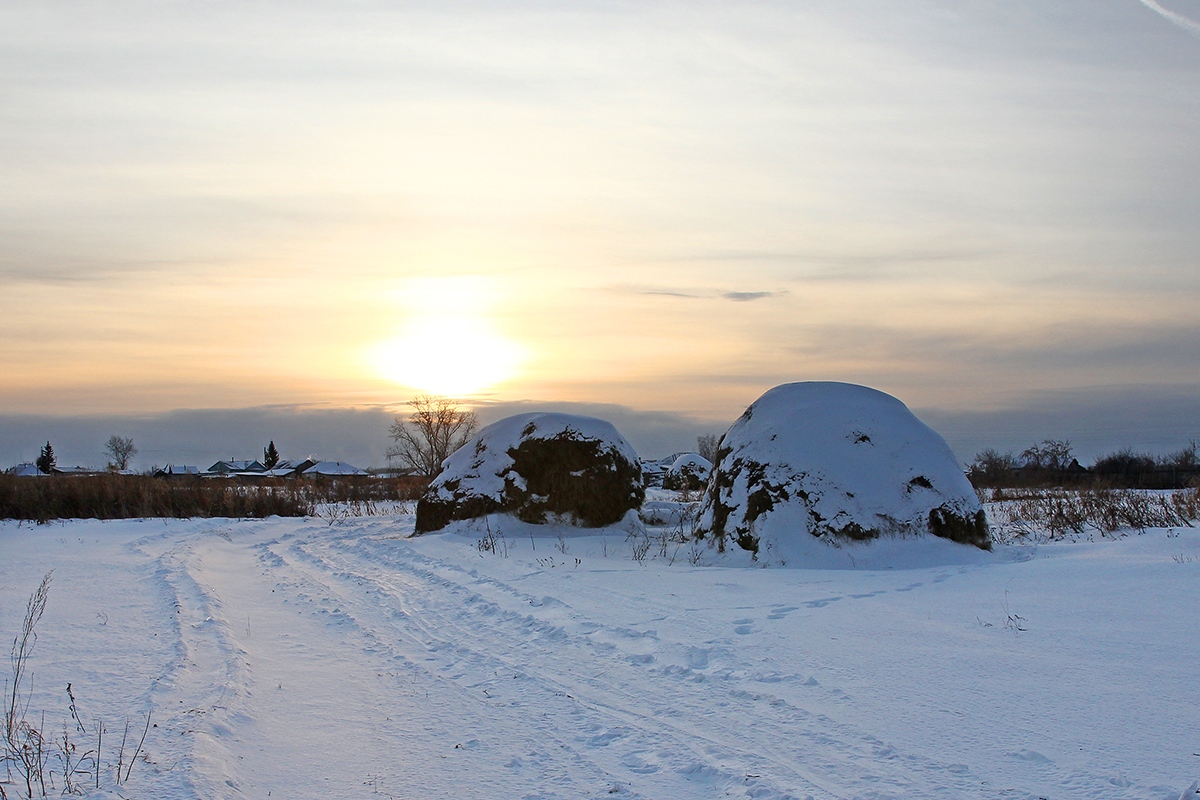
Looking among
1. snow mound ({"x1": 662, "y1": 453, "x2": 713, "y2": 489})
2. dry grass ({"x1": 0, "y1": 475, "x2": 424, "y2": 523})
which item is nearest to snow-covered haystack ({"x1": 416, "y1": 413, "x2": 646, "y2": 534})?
dry grass ({"x1": 0, "y1": 475, "x2": 424, "y2": 523})

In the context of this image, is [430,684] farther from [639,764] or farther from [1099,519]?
[1099,519]

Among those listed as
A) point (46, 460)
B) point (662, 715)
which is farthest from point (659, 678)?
point (46, 460)

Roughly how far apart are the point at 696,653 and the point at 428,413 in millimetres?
56204

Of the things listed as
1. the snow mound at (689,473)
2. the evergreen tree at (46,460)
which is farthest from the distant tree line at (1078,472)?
the evergreen tree at (46,460)

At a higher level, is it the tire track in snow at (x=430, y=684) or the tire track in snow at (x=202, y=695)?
the tire track in snow at (x=202, y=695)

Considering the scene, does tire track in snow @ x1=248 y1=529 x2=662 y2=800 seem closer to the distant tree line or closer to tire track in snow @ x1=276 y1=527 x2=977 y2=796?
tire track in snow @ x1=276 y1=527 x2=977 y2=796

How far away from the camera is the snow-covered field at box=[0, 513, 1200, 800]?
13.5 feet

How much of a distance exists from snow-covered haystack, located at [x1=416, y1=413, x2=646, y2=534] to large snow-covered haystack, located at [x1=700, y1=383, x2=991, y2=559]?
163 inches

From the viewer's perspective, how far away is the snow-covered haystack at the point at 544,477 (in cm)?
1570

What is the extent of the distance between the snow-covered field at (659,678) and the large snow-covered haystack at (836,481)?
0.47m

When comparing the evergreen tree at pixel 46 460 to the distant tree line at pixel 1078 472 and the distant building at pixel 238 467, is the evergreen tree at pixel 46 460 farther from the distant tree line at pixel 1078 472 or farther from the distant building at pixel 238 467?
the distant tree line at pixel 1078 472

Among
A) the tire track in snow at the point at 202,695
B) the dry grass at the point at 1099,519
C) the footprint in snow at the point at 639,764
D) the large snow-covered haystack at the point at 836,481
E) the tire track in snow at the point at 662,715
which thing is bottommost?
the footprint in snow at the point at 639,764

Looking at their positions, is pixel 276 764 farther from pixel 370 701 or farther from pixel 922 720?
pixel 922 720

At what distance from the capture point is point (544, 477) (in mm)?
15859
